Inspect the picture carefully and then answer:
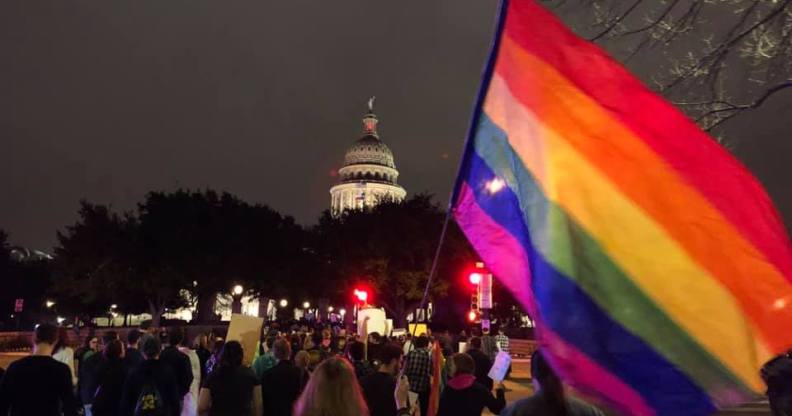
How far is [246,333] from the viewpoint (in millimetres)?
9984

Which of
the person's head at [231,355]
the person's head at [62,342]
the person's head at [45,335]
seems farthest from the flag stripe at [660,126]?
the person's head at [62,342]

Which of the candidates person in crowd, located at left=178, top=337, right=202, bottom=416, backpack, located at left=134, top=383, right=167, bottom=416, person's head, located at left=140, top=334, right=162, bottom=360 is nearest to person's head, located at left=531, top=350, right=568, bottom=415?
backpack, located at left=134, top=383, right=167, bottom=416

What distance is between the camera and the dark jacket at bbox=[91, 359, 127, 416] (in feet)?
25.9

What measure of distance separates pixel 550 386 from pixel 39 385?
520 cm

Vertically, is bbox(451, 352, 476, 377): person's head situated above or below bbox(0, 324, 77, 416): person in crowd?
above

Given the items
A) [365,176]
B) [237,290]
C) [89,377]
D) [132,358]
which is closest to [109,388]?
[132,358]

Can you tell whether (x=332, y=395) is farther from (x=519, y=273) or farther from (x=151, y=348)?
(x=151, y=348)

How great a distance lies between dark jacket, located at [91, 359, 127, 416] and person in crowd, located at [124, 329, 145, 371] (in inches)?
4.9

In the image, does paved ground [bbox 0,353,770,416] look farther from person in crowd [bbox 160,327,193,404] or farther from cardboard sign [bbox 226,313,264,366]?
person in crowd [bbox 160,327,193,404]

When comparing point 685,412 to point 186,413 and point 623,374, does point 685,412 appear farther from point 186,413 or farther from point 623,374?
point 186,413

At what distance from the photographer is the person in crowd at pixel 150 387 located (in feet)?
23.6

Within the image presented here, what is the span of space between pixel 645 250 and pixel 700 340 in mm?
557

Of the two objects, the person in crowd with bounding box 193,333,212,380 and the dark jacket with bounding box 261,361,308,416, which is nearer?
the dark jacket with bounding box 261,361,308,416

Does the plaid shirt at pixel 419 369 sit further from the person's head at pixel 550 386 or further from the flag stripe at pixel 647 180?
the flag stripe at pixel 647 180
